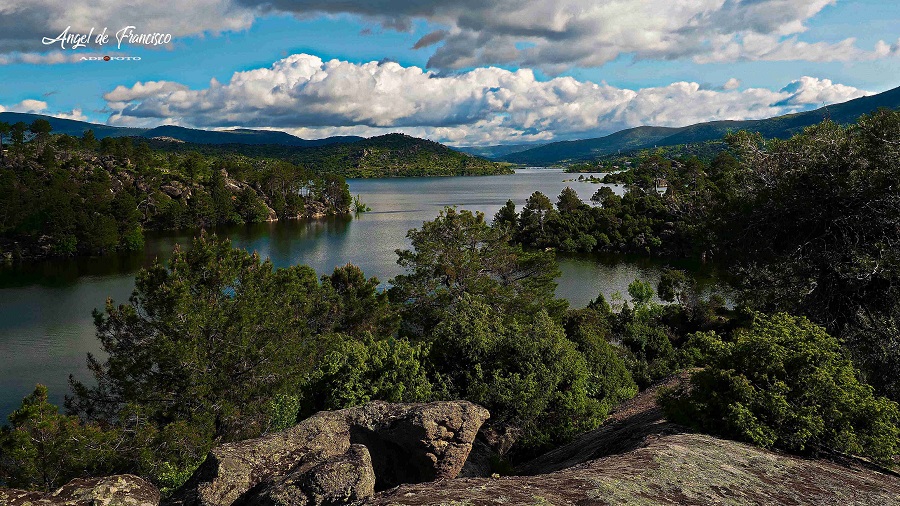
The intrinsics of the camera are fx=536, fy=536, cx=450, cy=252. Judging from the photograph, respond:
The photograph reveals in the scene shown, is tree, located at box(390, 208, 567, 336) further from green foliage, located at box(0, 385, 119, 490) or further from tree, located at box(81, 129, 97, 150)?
tree, located at box(81, 129, 97, 150)

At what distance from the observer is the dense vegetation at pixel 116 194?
7456cm

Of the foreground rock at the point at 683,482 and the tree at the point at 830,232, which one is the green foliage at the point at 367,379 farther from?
the tree at the point at 830,232

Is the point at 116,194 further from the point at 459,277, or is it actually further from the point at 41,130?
the point at 459,277

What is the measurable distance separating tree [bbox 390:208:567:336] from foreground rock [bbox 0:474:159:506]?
71.2 feet

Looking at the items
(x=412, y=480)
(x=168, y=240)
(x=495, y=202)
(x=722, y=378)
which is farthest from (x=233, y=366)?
(x=495, y=202)

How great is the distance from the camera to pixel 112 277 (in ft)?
197

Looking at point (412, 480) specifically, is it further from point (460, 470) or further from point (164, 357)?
point (164, 357)

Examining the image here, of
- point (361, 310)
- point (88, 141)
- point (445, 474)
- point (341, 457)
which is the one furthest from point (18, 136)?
point (341, 457)

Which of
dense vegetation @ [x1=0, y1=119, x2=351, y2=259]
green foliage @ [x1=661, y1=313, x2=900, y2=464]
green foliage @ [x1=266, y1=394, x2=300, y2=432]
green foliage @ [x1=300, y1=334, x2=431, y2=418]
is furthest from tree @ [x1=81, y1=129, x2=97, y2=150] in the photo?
green foliage @ [x1=661, y1=313, x2=900, y2=464]

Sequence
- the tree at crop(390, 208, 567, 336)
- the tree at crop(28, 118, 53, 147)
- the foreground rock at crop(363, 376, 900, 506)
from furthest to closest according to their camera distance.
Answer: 1. the tree at crop(28, 118, 53, 147)
2. the tree at crop(390, 208, 567, 336)
3. the foreground rock at crop(363, 376, 900, 506)

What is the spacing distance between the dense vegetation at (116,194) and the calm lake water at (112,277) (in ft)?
17.2

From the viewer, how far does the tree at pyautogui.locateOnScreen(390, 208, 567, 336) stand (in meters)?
30.9

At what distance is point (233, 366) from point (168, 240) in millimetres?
79080

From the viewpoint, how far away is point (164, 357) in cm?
2009
